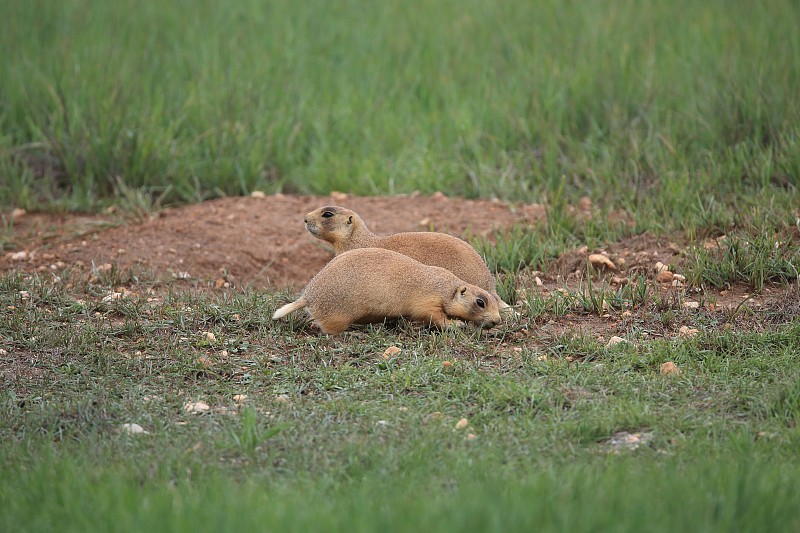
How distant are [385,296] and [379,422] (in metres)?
1.12

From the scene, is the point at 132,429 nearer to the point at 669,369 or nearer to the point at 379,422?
the point at 379,422

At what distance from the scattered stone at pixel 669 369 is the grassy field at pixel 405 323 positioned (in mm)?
88

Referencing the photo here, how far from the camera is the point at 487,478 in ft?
12.4

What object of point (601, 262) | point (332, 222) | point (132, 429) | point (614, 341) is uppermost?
point (332, 222)

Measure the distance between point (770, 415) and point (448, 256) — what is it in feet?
7.04

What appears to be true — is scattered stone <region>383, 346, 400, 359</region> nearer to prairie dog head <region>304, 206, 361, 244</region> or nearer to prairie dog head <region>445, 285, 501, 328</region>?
prairie dog head <region>445, 285, 501, 328</region>

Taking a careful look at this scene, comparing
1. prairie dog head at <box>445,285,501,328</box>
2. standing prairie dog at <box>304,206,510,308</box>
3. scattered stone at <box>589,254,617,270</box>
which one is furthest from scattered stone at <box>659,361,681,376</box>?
scattered stone at <box>589,254,617,270</box>

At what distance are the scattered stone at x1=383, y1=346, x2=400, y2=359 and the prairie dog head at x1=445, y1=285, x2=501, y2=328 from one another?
0.42 meters

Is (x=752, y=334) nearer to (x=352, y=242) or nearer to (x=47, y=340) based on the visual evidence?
(x=352, y=242)

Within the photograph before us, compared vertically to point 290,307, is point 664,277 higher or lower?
lower

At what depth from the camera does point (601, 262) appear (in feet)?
21.4

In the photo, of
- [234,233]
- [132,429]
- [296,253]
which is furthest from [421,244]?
[132,429]

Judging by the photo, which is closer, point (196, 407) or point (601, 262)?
point (196, 407)

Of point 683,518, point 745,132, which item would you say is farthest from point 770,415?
point 745,132
